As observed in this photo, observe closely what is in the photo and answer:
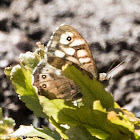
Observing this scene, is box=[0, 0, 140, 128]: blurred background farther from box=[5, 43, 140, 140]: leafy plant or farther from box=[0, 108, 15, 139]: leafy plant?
box=[5, 43, 140, 140]: leafy plant

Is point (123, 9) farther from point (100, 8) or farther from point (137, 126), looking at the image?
point (137, 126)

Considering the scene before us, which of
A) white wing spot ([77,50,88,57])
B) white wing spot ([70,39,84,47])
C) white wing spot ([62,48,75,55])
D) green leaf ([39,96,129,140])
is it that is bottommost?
green leaf ([39,96,129,140])

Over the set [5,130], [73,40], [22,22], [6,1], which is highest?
[6,1]

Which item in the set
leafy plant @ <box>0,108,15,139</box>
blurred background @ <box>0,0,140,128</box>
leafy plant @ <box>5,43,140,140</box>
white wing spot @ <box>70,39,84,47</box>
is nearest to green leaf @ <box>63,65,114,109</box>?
leafy plant @ <box>5,43,140,140</box>

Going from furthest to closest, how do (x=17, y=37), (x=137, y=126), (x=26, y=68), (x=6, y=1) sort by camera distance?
1. (x=6, y=1)
2. (x=17, y=37)
3. (x=26, y=68)
4. (x=137, y=126)

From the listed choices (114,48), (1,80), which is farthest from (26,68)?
(114,48)

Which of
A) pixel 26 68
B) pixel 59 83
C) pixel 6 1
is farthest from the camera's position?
pixel 6 1
